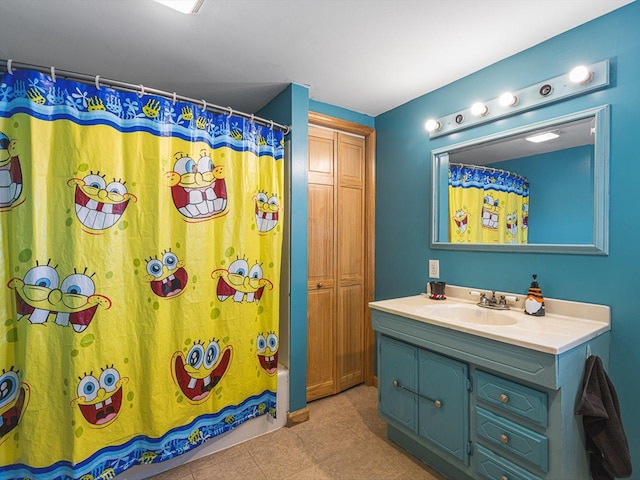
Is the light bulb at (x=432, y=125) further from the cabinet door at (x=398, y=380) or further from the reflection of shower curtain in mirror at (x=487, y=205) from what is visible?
the cabinet door at (x=398, y=380)

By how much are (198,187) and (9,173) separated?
0.80m

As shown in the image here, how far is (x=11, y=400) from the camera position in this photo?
4.53ft

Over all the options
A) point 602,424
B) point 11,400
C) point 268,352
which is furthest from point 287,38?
point 602,424

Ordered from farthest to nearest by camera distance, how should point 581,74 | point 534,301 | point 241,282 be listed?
1. point 241,282
2. point 534,301
3. point 581,74

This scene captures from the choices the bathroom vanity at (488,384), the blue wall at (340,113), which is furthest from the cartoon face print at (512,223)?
the blue wall at (340,113)

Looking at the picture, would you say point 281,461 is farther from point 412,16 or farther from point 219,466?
point 412,16

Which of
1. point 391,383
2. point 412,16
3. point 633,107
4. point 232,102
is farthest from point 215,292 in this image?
point 633,107

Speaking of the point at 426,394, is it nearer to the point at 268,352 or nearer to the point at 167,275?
the point at 268,352

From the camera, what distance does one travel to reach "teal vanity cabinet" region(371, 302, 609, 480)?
1.26m

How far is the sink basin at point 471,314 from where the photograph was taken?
1741 millimetres

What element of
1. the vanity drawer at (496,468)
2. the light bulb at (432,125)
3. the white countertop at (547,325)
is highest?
the light bulb at (432,125)

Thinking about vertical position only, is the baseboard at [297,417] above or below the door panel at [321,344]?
below

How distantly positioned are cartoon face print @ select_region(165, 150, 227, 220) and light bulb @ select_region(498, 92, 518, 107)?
173cm

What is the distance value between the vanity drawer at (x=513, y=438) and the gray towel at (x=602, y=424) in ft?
0.71
